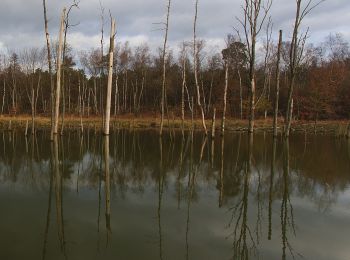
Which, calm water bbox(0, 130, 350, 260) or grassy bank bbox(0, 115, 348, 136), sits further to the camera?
grassy bank bbox(0, 115, 348, 136)

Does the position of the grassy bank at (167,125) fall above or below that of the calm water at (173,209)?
above

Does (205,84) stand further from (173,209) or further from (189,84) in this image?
(173,209)

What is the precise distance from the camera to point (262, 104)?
39.9 m

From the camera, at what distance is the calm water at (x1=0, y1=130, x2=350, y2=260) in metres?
5.05

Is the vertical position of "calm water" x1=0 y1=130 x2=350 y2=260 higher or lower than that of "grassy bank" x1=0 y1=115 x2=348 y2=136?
lower

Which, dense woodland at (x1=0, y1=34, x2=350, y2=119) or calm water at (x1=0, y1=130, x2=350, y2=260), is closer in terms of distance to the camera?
calm water at (x1=0, y1=130, x2=350, y2=260)

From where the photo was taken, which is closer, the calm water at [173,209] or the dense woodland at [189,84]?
the calm water at [173,209]

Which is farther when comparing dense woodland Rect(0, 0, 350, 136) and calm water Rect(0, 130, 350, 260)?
dense woodland Rect(0, 0, 350, 136)

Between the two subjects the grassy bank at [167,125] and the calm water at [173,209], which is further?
the grassy bank at [167,125]

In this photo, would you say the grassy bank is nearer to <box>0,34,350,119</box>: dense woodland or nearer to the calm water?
<box>0,34,350,119</box>: dense woodland

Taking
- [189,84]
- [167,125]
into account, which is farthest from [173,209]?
[189,84]

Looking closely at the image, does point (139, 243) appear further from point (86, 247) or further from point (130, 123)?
point (130, 123)

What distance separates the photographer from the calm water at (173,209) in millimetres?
5055

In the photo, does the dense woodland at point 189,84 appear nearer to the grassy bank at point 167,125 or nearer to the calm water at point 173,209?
the grassy bank at point 167,125
